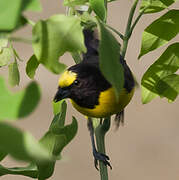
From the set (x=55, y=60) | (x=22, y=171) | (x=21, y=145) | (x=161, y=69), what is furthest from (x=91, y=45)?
(x=21, y=145)

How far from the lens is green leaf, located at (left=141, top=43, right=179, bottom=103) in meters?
0.65

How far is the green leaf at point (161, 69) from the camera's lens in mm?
650

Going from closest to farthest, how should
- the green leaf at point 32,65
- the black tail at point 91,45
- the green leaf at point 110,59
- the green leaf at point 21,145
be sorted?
the green leaf at point 21,145
the green leaf at point 110,59
the green leaf at point 32,65
the black tail at point 91,45

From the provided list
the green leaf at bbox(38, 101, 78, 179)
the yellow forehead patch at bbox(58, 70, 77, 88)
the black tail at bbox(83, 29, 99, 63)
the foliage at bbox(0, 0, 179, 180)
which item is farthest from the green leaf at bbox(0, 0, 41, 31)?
the yellow forehead patch at bbox(58, 70, 77, 88)

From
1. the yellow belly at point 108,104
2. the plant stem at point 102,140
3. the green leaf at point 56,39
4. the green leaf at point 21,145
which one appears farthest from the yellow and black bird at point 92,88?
the green leaf at point 21,145

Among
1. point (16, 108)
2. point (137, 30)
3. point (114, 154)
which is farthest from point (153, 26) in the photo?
point (137, 30)

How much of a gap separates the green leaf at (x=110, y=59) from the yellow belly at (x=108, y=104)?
0.43 metres

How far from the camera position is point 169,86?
0.65 m

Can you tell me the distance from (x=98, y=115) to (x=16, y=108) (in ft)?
1.79

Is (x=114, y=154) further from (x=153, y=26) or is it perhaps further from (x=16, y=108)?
(x=16, y=108)

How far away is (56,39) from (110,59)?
1.9 inches

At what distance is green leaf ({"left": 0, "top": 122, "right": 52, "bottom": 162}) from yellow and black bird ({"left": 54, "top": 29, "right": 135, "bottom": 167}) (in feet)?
1.74

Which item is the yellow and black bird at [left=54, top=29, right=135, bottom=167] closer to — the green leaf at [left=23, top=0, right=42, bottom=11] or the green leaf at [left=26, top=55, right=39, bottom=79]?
the green leaf at [left=26, top=55, right=39, bottom=79]

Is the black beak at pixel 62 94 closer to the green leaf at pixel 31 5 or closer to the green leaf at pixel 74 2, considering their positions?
the green leaf at pixel 74 2
